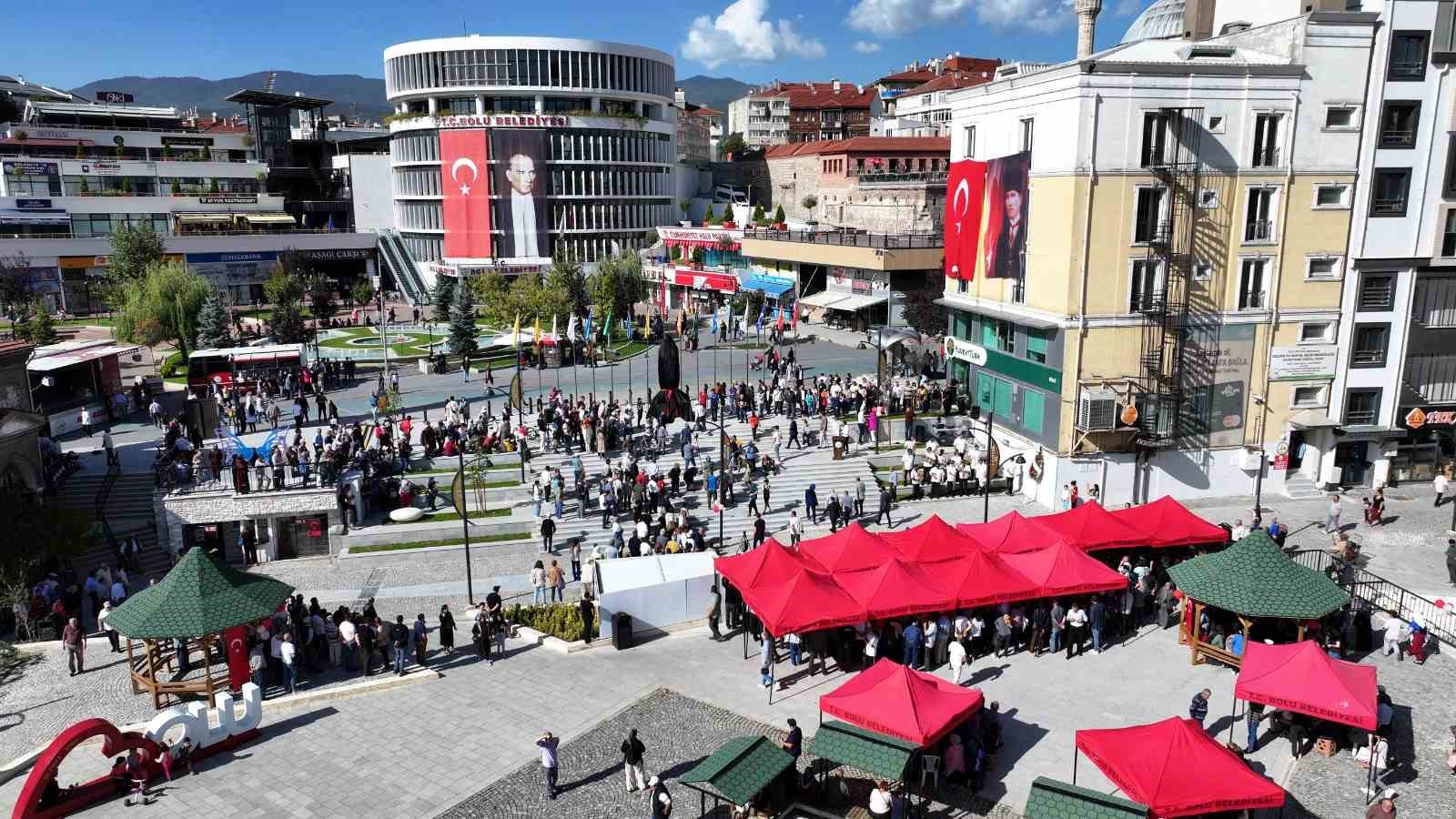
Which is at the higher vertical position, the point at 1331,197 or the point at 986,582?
the point at 1331,197

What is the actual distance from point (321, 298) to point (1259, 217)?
58.0 meters

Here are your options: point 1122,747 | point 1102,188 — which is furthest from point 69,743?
point 1102,188

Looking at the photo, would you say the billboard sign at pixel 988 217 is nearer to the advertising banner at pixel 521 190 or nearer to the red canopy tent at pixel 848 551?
the red canopy tent at pixel 848 551

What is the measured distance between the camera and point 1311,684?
16766 mm

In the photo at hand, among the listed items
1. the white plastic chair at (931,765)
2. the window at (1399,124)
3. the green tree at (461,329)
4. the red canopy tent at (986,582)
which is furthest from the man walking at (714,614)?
the green tree at (461,329)

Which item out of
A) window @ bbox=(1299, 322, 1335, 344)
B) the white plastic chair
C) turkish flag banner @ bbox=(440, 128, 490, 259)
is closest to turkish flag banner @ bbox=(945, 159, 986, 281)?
window @ bbox=(1299, 322, 1335, 344)

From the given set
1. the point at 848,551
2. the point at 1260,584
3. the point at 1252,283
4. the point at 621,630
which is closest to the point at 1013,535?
the point at 848,551

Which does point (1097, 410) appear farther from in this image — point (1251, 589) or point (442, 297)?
point (442, 297)

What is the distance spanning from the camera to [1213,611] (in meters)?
21.6

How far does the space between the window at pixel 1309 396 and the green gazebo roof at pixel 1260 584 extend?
14.4 metres

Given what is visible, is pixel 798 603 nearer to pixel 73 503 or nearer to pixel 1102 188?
pixel 1102 188

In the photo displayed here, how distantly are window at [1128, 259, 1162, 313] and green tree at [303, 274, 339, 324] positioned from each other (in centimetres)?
5411

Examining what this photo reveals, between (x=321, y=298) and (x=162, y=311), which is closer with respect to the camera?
(x=162, y=311)

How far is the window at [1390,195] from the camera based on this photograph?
3133 cm
